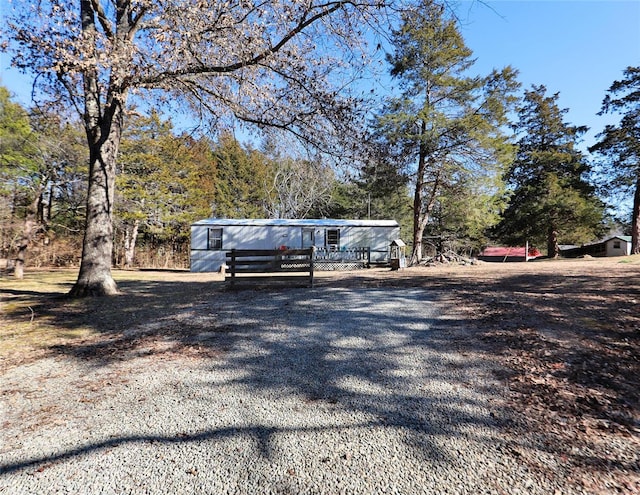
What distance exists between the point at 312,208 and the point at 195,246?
1524 cm

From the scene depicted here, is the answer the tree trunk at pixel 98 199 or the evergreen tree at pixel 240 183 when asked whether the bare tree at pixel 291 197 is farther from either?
the tree trunk at pixel 98 199

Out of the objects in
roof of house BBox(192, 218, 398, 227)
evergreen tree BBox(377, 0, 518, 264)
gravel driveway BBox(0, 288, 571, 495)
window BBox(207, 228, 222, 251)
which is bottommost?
gravel driveway BBox(0, 288, 571, 495)

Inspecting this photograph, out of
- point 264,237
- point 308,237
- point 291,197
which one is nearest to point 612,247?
point 308,237

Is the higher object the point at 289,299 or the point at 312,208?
the point at 312,208

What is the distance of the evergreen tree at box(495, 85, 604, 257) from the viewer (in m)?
21.9

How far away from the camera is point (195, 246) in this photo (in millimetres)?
16969

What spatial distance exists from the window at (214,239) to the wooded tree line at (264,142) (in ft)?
14.5

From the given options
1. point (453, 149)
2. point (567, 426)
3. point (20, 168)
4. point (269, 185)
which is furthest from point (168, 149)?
point (567, 426)

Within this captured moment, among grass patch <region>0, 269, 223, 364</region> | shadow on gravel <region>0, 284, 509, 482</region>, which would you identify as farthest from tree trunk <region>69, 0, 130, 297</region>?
shadow on gravel <region>0, 284, 509, 482</region>

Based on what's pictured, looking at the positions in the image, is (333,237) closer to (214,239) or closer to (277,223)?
(277,223)

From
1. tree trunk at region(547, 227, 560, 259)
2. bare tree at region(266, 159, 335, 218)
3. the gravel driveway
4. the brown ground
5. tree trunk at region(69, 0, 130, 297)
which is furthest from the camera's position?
bare tree at region(266, 159, 335, 218)

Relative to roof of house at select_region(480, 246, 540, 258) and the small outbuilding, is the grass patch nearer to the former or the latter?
the small outbuilding

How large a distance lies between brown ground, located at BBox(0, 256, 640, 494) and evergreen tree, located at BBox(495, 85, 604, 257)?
56.8 feet

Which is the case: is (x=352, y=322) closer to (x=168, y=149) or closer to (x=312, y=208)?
(x=168, y=149)
